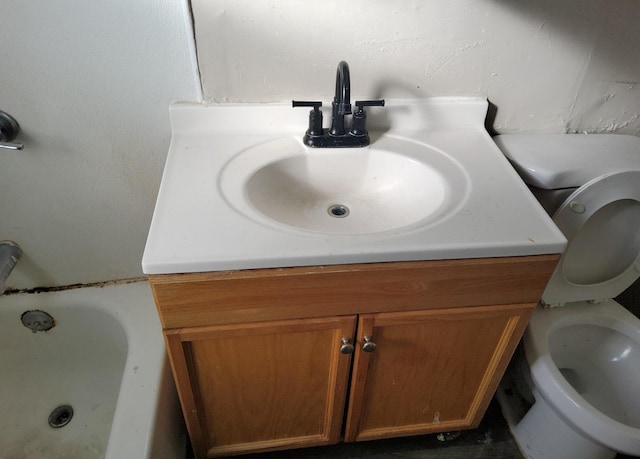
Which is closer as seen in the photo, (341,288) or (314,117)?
(341,288)

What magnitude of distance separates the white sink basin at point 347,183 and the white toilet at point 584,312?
0.81 feet

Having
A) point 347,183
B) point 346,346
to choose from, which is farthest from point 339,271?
point 347,183

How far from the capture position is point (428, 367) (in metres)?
0.99

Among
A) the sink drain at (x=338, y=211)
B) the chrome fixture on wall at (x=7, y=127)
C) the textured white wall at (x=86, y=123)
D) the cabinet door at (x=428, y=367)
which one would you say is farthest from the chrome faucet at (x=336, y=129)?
the chrome fixture on wall at (x=7, y=127)

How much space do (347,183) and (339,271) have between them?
322mm

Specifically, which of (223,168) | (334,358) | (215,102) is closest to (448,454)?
(334,358)

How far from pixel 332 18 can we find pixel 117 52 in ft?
1.44

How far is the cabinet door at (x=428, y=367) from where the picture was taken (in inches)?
34.7

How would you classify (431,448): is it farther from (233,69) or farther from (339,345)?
(233,69)

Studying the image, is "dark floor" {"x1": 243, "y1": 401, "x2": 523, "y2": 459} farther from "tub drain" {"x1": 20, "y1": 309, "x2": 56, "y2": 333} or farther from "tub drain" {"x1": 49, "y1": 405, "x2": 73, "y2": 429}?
"tub drain" {"x1": 20, "y1": 309, "x2": 56, "y2": 333}

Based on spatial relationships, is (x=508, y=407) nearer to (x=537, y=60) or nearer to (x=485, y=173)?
(x=485, y=173)

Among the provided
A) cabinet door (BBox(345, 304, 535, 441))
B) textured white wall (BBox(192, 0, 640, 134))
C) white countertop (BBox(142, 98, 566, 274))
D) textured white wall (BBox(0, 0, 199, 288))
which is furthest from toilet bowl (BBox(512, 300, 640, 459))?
textured white wall (BBox(0, 0, 199, 288))

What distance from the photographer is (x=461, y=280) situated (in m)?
0.80

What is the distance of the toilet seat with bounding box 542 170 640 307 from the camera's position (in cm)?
97
